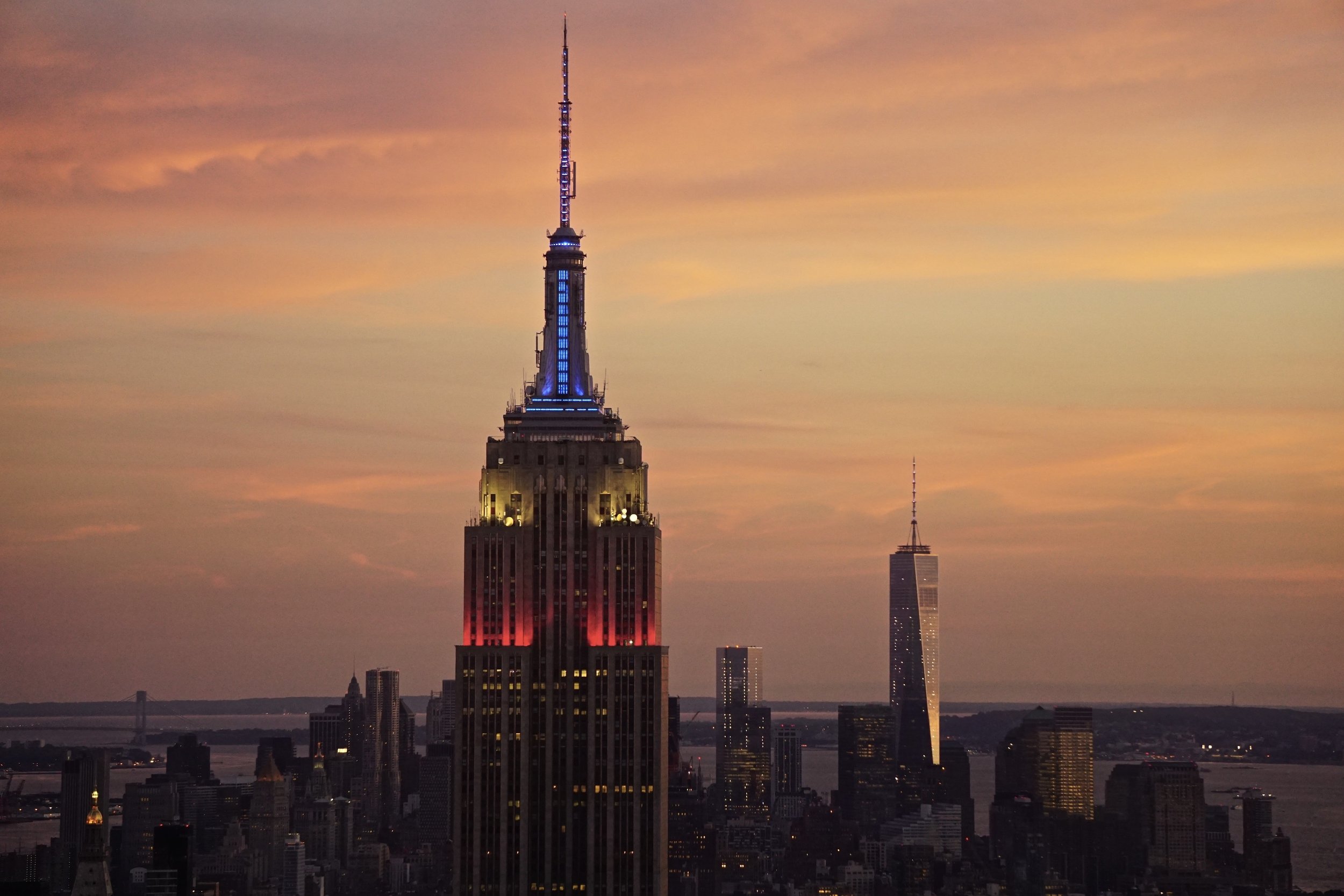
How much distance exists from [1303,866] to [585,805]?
4827 centimetres

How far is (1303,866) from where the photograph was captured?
9394 cm

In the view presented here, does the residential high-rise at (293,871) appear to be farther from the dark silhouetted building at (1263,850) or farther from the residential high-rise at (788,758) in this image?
the residential high-rise at (788,758)

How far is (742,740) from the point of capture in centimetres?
15262

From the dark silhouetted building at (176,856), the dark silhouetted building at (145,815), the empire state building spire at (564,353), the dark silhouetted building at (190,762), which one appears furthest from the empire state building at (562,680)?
the dark silhouetted building at (190,762)

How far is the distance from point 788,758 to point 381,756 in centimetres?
2737


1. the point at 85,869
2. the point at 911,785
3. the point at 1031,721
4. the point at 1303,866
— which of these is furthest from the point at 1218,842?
the point at 85,869

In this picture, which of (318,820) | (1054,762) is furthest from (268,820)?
(1054,762)

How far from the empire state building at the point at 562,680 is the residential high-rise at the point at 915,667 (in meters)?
80.4

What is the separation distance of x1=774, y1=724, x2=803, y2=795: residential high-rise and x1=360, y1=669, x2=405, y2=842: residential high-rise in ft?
79.4

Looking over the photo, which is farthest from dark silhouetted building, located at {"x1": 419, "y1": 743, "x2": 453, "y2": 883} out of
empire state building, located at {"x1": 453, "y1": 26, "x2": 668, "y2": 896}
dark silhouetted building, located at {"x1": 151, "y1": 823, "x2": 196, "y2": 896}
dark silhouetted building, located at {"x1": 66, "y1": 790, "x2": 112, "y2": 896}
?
empire state building, located at {"x1": 453, "y1": 26, "x2": 668, "y2": 896}

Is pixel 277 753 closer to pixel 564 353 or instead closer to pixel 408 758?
pixel 408 758

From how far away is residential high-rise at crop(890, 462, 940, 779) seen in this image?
487 feet

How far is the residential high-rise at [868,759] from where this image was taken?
144 metres

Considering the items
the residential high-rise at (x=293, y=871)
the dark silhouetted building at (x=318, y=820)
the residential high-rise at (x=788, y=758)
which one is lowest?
the residential high-rise at (x=293, y=871)
